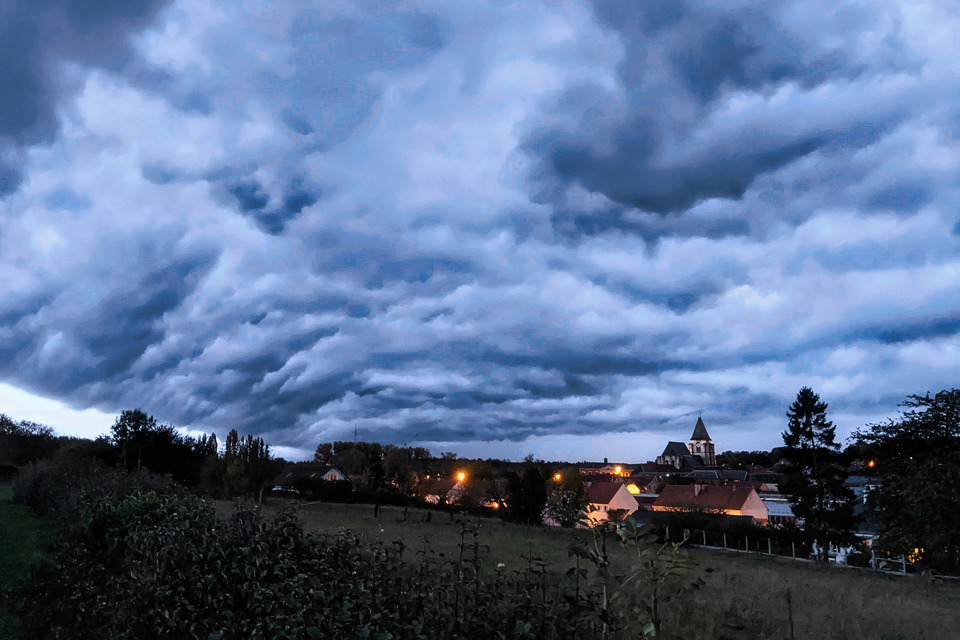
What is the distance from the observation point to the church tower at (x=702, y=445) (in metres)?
188

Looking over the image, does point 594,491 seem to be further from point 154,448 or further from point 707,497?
point 154,448

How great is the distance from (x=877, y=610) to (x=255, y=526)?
11959 mm

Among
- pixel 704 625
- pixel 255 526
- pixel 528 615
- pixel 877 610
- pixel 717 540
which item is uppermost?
pixel 255 526

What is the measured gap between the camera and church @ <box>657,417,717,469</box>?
18388 cm

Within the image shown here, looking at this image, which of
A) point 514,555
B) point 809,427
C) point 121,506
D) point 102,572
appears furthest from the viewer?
point 809,427

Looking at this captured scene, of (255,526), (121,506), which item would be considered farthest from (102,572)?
(255,526)

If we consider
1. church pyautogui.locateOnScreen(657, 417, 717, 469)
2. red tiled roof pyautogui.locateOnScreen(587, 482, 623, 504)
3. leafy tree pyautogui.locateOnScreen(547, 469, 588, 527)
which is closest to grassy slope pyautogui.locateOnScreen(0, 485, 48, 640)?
leafy tree pyautogui.locateOnScreen(547, 469, 588, 527)

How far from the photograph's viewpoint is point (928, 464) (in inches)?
1099

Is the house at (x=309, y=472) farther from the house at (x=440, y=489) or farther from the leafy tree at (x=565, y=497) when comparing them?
the leafy tree at (x=565, y=497)

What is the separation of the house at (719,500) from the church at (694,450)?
361 feet

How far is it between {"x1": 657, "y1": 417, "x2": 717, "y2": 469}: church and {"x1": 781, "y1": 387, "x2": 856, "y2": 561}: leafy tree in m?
144

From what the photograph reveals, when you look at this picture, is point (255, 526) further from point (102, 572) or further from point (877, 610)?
point (877, 610)

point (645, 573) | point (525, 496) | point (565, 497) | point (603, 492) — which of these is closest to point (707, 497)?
point (603, 492)

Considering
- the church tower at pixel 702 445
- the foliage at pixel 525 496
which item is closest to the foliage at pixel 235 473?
the foliage at pixel 525 496
